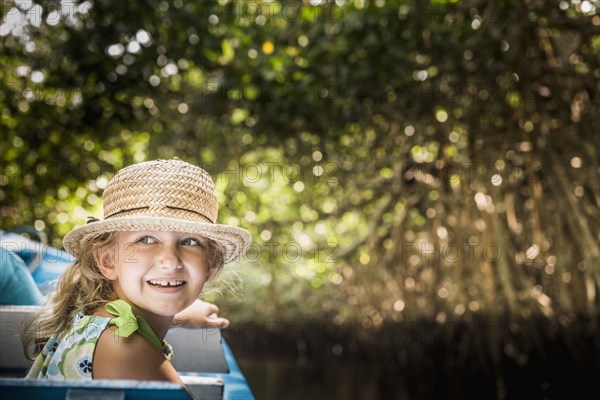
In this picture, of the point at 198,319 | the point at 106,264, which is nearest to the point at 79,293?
the point at 106,264

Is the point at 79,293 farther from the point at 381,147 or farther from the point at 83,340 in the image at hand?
the point at 381,147

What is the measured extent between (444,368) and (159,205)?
14.4 ft

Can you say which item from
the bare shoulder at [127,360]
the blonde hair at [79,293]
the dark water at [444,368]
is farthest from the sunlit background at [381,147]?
the bare shoulder at [127,360]

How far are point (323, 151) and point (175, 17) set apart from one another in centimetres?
152

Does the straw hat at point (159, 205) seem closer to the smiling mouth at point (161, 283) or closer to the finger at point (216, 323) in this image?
the smiling mouth at point (161, 283)

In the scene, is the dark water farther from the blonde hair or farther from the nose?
the nose

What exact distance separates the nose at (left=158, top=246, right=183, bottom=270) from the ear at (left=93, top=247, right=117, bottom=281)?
0.43 ft

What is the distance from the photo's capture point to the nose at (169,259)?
51.9 inches

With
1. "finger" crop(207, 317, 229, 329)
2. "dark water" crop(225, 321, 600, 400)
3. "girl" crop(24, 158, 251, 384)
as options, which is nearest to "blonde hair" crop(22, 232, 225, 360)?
"girl" crop(24, 158, 251, 384)

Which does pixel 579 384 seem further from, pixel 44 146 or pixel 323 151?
pixel 44 146

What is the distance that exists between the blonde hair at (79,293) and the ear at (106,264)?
10 mm

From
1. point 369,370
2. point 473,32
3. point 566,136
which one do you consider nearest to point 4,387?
point 473,32

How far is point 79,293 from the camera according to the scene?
142 centimetres

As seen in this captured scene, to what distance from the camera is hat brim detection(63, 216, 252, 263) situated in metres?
1.29
